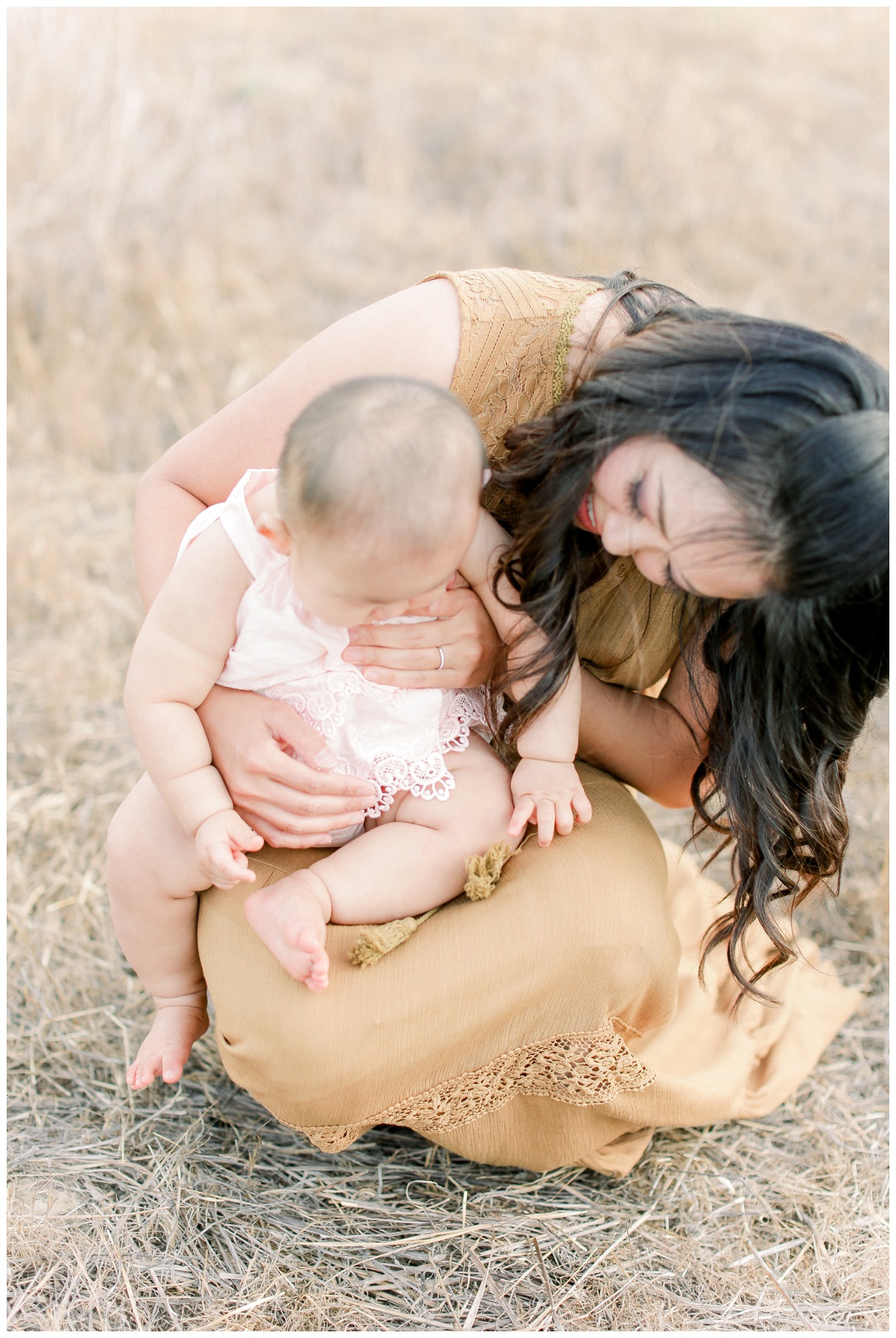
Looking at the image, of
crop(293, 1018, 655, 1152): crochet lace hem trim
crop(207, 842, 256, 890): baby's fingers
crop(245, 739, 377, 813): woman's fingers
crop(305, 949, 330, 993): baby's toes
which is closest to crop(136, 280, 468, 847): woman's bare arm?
crop(245, 739, 377, 813): woman's fingers

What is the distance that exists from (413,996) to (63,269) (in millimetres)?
4454

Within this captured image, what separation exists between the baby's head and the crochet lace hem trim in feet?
2.53

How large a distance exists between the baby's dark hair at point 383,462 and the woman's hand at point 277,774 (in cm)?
41

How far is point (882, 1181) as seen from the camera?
212 centimetres

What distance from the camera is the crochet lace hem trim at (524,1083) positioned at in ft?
5.39

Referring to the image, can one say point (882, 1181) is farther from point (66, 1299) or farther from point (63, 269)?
point (63, 269)

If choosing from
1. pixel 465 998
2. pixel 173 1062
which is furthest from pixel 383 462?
pixel 173 1062

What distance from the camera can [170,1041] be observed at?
74.7 inches

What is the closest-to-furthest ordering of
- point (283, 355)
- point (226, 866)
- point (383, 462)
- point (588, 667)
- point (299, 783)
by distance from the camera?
point (383, 462) → point (226, 866) → point (299, 783) → point (588, 667) → point (283, 355)

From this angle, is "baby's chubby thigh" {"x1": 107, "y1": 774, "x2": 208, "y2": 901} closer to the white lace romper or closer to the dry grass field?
the white lace romper

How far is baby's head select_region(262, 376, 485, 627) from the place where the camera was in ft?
4.26

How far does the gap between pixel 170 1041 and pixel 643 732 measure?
1.01 m

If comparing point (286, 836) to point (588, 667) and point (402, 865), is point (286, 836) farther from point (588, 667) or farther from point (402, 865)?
point (588, 667)

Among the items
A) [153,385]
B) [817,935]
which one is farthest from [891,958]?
[153,385]
